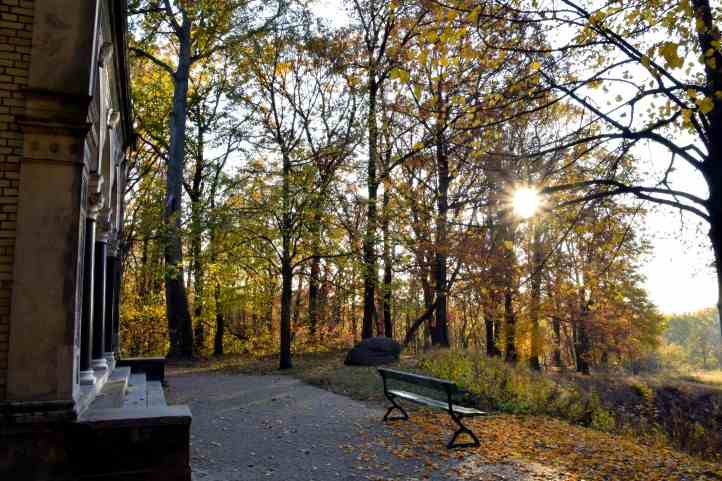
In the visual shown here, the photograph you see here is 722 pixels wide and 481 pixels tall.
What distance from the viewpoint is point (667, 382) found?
17797mm

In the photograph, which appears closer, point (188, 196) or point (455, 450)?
point (455, 450)

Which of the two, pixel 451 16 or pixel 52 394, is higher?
pixel 451 16

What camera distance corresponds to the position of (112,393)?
26.6ft

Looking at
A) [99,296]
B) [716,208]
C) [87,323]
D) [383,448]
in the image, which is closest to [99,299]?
[99,296]

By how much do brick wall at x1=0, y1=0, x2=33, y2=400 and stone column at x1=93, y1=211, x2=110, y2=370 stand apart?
374cm

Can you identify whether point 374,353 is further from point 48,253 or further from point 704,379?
point 704,379

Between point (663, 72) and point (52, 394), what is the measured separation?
25.8ft

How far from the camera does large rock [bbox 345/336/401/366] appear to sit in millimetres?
16609

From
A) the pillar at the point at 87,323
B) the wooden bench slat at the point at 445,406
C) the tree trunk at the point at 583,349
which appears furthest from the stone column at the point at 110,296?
the tree trunk at the point at 583,349

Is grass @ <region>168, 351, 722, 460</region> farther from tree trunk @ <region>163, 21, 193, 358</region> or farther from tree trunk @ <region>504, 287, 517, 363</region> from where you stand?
tree trunk @ <region>504, 287, 517, 363</region>

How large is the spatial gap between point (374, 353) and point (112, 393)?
9697 mm

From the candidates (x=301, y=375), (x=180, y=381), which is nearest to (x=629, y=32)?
(x=301, y=375)

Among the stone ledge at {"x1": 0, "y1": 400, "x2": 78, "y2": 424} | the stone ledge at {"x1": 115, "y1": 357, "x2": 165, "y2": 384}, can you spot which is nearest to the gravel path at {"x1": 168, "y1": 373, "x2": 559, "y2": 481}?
the stone ledge at {"x1": 115, "y1": 357, "x2": 165, "y2": 384}

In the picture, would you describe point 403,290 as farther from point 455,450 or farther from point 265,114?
point 455,450
